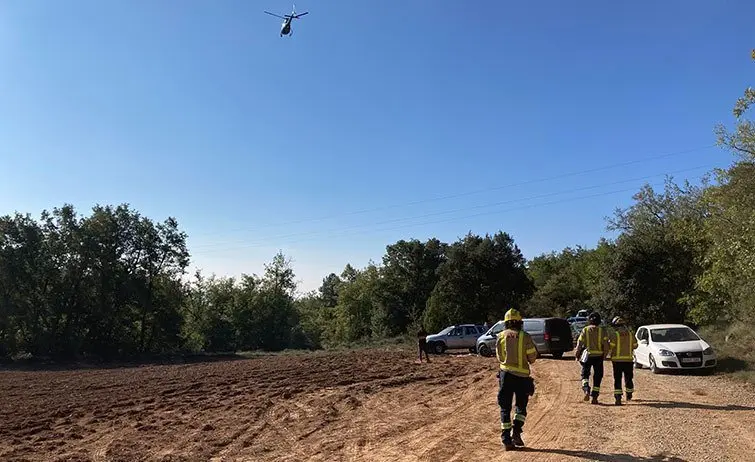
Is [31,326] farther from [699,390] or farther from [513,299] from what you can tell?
[699,390]

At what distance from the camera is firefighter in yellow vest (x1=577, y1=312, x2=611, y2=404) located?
37.1 ft

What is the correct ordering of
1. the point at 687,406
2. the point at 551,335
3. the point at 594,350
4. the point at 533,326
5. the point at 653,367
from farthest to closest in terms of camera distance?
the point at 533,326, the point at 551,335, the point at 653,367, the point at 594,350, the point at 687,406

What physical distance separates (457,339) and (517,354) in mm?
23562

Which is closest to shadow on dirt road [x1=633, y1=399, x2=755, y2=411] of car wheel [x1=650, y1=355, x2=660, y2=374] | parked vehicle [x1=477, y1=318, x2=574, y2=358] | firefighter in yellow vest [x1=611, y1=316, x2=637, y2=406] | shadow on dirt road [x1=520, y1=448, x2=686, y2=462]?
firefighter in yellow vest [x1=611, y1=316, x2=637, y2=406]

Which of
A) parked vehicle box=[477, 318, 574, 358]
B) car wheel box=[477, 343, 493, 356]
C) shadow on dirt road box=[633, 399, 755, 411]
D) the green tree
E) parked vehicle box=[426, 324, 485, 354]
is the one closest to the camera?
shadow on dirt road box=[633, 399, 755, 411]

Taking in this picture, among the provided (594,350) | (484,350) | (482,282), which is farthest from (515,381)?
(482,282)

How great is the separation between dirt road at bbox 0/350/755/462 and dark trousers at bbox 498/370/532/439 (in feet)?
1.34

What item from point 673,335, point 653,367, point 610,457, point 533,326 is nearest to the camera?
point 610,457

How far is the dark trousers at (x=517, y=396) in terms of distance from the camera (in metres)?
7.97

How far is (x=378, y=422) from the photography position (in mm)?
10984

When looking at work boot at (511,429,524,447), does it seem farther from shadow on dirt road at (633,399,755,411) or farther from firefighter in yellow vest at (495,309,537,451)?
shadow on dirt road at (633,399,755,411)

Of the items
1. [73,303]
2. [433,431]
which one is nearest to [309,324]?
[73,303]

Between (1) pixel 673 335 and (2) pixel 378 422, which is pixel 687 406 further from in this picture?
(1) pixel 673 335

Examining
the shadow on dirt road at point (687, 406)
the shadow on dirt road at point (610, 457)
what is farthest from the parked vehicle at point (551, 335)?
the shadow on dirt road at point (610, 457)
